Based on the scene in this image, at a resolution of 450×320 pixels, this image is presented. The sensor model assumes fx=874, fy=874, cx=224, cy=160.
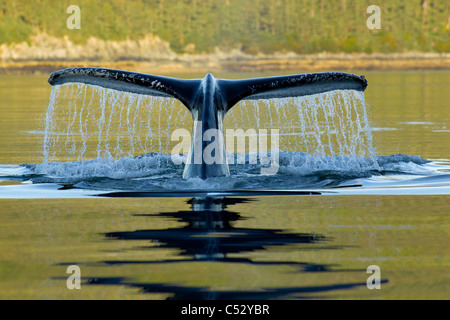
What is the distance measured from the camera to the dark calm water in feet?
20.5

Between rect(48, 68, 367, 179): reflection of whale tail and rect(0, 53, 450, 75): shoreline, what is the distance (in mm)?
99558

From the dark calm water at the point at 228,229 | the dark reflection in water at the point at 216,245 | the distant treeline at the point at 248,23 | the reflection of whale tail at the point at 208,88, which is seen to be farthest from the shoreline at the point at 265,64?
the dark reflection in water at the point at 216,245

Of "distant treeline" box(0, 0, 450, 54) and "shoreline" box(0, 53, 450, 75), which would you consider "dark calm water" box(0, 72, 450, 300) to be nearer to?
"shoreline" box(0, 53, 450, 75)

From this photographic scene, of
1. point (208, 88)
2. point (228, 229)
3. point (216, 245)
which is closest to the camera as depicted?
point (216, 245)

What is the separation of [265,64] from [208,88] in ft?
401

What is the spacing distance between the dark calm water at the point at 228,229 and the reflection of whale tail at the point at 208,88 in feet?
1.35

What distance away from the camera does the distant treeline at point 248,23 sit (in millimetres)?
147500

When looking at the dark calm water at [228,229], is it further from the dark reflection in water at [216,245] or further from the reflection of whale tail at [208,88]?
the reflection of whale tail at [208,88]

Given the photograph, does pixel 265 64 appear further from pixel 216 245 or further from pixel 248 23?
pixel 216 245

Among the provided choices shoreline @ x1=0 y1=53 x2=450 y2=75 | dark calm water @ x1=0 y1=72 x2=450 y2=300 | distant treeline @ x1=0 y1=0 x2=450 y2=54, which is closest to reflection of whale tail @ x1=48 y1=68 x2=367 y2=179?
dark calm water @ x1=0 y1=72 x2=450 y2=300

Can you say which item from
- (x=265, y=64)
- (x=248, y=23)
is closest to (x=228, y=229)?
(x=265, y=64)

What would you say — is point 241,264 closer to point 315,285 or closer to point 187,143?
point 315,285

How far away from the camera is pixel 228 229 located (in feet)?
26.9

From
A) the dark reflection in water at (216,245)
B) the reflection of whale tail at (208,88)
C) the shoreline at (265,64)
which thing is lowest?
the dark reflection in water at (216,245)
